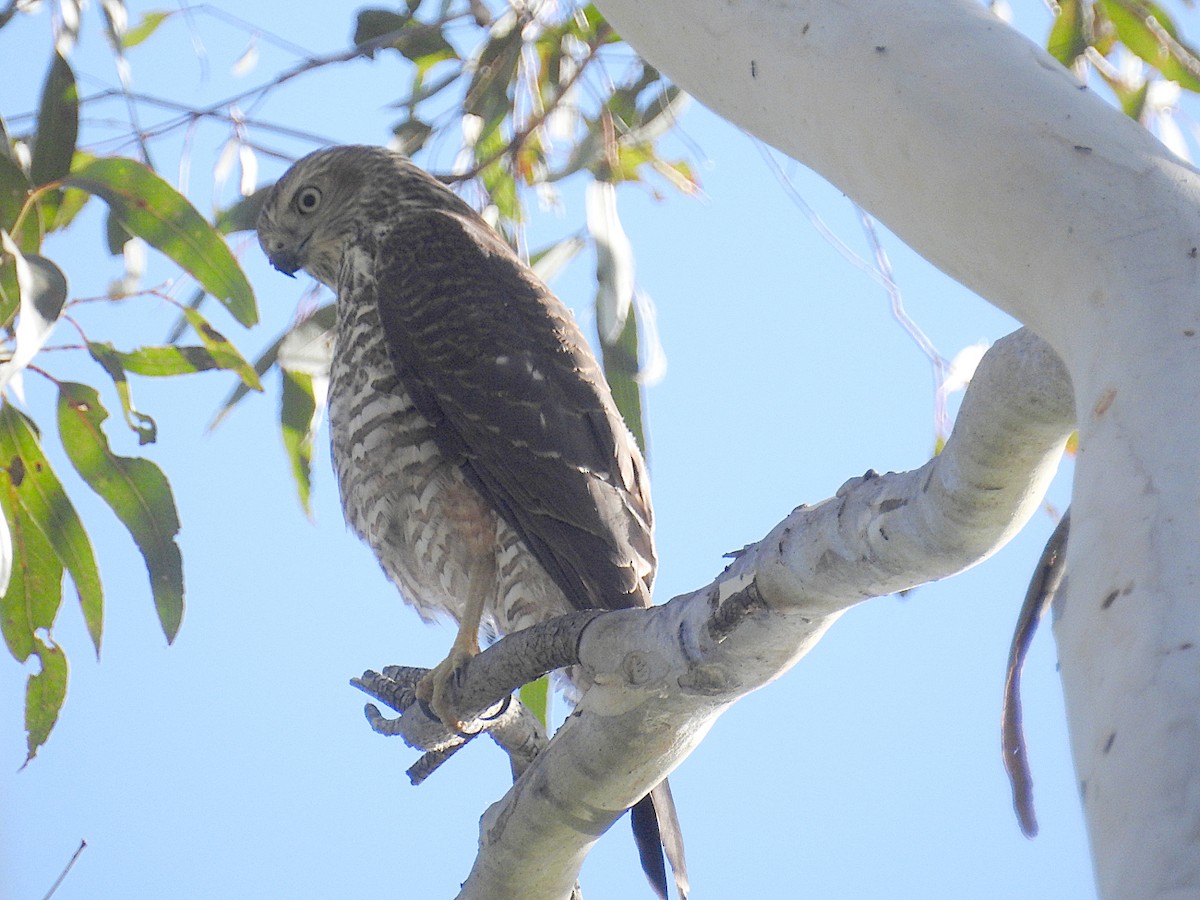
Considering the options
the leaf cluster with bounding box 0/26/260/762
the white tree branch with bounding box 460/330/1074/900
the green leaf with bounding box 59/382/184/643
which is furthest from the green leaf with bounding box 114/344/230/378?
the white tree branch with bounding box 460/330/1074/900

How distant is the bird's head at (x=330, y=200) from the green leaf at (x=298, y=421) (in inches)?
9.8

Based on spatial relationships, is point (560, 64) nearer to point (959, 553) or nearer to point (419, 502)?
point (419, 502)

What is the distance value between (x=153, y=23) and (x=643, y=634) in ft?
9.58

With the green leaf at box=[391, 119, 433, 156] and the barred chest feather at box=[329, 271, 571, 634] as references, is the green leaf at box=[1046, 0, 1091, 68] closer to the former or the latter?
the barred chest feather at box=[329, 271, 571, 634]

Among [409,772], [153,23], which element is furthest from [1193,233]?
[153,23]

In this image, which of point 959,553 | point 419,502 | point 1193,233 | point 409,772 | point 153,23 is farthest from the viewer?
point 153,23

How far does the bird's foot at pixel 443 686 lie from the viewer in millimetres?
1984

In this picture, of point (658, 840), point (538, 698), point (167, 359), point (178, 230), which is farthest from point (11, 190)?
point (658, 840)

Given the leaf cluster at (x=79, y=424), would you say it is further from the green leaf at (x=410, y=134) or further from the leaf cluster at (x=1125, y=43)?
the leaf cluster at (x=1125, y=43)

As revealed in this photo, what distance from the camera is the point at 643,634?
159 centimetres

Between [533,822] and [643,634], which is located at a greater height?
[643,634]

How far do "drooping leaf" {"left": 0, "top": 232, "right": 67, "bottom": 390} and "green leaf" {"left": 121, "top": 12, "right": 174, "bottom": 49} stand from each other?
173cm

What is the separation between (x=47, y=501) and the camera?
106 inches

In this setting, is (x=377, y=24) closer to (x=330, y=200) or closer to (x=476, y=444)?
(x=330, y=200)
